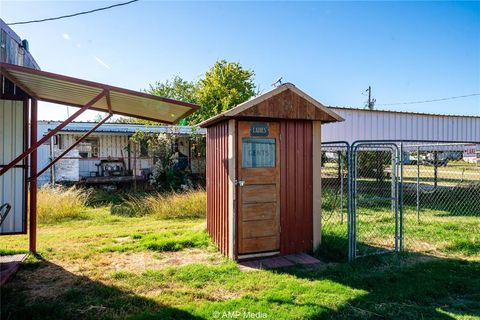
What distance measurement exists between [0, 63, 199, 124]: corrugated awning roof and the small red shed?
844 millimetres

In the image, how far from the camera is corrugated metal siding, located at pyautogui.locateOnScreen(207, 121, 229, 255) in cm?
542

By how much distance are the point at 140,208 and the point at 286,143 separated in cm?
598

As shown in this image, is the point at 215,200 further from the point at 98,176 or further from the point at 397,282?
the point at 98,176

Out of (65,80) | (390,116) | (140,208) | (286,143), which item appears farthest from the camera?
(390,116)

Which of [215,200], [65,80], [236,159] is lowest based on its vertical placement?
[215,200]

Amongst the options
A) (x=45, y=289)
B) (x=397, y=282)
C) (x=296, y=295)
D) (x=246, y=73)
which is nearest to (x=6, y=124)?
(x=45, y=289)

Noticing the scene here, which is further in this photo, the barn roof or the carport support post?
the carport support post

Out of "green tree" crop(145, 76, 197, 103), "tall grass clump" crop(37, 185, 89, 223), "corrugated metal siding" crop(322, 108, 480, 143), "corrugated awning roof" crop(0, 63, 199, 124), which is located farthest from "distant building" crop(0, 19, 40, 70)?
"green tree" crop(145, 76, 197, 103)

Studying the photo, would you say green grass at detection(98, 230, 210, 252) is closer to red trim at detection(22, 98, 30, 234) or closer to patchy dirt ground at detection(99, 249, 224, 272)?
patchy dirt ground at detection(99, 249, 224, 272)

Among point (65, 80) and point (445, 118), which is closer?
point (65, 80)

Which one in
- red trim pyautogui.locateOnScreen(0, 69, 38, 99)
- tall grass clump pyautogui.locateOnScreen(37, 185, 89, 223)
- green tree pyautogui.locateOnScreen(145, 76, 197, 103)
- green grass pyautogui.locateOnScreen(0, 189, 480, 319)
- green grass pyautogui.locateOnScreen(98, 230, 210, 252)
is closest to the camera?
green grass pyautogui.locateOnScreen(0, 189, 480, 319)

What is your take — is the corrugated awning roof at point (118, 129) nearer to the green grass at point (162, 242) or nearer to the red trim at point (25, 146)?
the green grass at point (162, 242)

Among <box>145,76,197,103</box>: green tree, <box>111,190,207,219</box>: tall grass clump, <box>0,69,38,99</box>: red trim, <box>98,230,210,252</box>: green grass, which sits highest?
<box>145,76,197,103</box>: green tree

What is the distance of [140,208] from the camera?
969 cm
